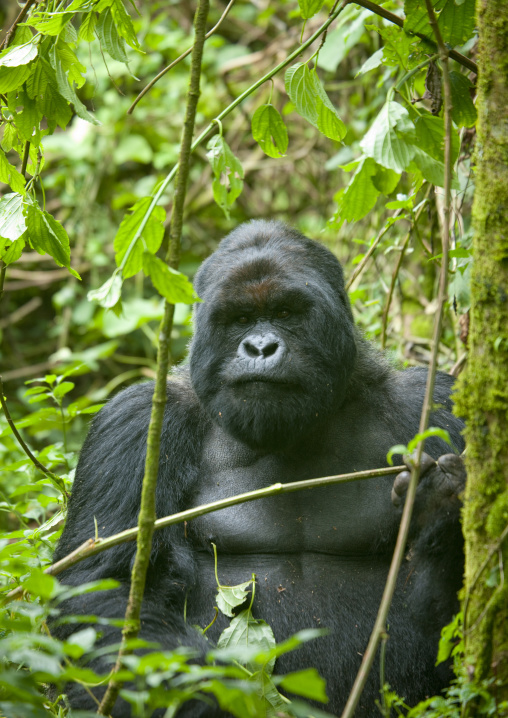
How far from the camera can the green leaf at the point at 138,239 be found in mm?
1893

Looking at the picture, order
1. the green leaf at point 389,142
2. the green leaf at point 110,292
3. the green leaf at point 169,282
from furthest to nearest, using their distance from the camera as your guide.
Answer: the green leaf at point 389,142
the green leaf at point 110,292
the green leaf at point 169,282

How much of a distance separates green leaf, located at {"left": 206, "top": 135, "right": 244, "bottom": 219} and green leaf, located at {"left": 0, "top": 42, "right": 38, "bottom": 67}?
0.64 meters

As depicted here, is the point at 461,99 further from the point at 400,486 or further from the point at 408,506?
the point at 408,506

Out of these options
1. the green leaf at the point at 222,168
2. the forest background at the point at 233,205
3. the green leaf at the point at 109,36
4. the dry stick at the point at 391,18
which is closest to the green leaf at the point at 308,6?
the forest background at the point at 233,205

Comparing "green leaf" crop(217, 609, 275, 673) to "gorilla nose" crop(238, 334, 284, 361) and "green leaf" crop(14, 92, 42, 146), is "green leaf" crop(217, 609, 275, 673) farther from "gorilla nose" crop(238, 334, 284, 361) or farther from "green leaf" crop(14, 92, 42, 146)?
"green leaf" crop(14, 92, 42, 146)

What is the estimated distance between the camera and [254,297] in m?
3.03

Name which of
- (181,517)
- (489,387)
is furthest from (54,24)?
(489,387)

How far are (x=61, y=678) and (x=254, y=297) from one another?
6.04ft

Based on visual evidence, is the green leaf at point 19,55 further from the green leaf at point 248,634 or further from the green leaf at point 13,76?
the green leaf at point 248,634

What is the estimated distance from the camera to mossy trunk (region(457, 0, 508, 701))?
169cm

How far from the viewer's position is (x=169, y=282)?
1819 millimetres

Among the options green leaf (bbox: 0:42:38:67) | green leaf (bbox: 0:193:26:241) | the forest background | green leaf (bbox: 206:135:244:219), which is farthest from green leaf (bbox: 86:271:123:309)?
green leaf (bbox: 0:42:38:67)

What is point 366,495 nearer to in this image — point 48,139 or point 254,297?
point 254,297

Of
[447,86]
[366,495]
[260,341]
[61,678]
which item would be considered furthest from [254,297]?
[61,678]
